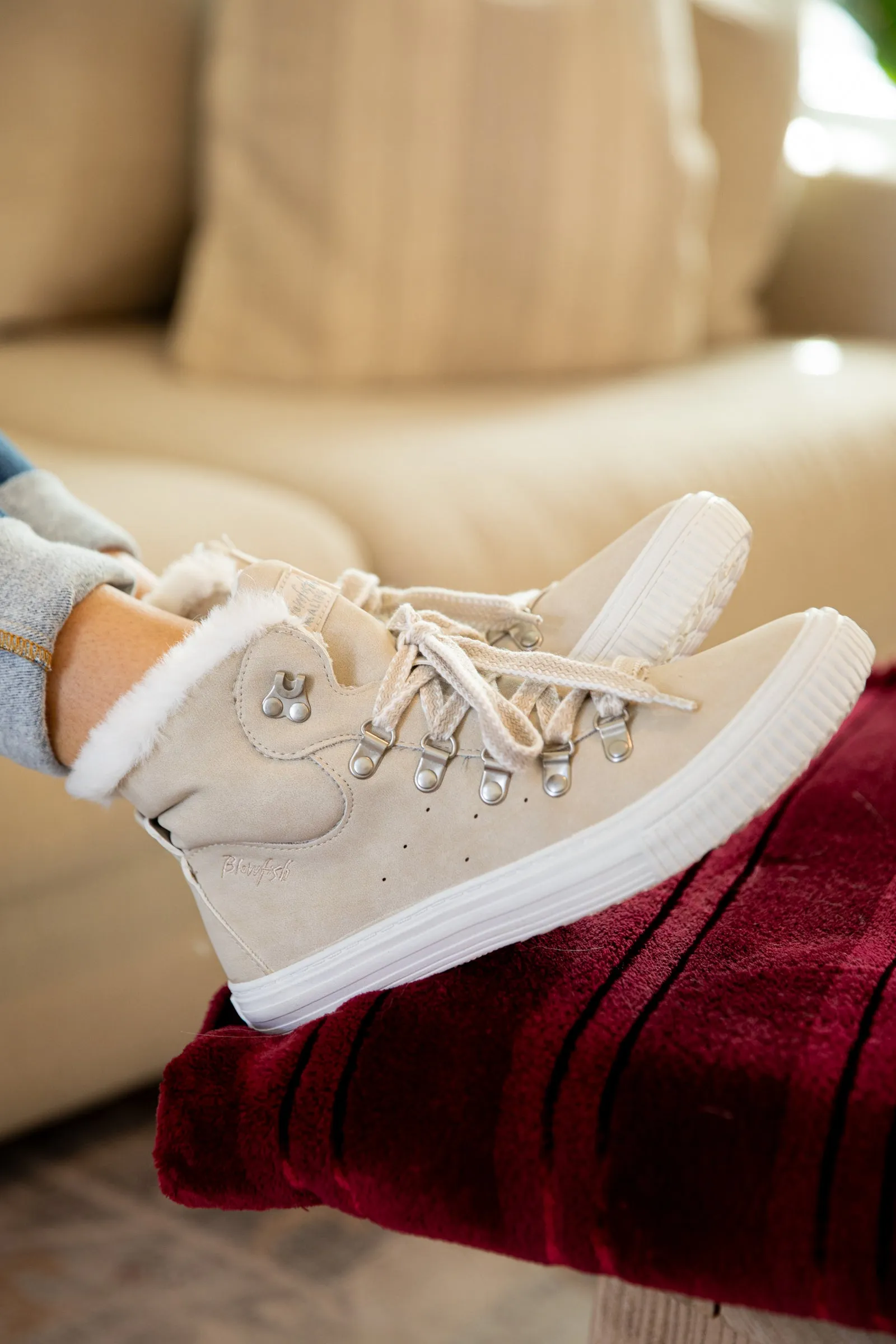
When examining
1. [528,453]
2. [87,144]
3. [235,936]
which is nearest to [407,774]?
[235,936]

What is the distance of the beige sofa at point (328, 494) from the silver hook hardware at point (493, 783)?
362mm

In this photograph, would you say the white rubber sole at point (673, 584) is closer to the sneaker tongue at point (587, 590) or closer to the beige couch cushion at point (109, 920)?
the sneaker tongue at point (587, 590)

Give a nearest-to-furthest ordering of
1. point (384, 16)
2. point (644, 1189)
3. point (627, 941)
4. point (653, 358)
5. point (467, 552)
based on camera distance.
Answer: point (644, 1189) → point (627, 941) → point (467, 552) → point (384, 16) → point (653, 358)

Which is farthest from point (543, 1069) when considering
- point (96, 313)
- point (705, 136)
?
point (705, 136)

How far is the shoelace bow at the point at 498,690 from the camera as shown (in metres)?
0.49

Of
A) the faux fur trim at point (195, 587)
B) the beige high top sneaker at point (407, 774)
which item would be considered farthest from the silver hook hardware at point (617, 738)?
the faux fur trim at point (195, 587)

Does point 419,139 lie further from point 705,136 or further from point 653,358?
point 705,136

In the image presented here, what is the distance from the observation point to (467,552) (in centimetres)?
95

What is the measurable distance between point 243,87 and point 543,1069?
1128 mm

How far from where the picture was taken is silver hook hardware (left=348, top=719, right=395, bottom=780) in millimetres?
497

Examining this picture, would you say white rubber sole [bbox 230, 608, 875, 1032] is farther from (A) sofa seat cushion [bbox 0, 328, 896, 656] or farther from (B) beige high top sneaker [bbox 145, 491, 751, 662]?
(A) sofa seat cushion [bbox 0, 328, 896, 656]

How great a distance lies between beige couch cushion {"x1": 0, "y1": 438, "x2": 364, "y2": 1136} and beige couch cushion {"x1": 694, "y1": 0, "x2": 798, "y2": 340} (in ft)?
3.25

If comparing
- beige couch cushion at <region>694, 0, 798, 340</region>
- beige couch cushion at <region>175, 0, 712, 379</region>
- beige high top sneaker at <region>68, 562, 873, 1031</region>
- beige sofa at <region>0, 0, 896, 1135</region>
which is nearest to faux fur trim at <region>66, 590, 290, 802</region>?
beige high top sneaker at <region>68, 562, 873, 1031</region>

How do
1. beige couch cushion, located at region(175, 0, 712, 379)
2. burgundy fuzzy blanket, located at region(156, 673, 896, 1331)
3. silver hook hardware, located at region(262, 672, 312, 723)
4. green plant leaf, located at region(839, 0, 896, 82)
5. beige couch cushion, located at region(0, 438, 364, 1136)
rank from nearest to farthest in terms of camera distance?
burgundy fuzzy blanket, located at region(156, 673, 896, 1331) < silver hook hardware, located at region(262, 672, 312, 723) < beige couch cushion, located at region(0, 438, 364, 1136) < beige couch cushion, located at region(175, 0, 712, 379) < green plant leaf, located at region(839, 0, 896, 82)
